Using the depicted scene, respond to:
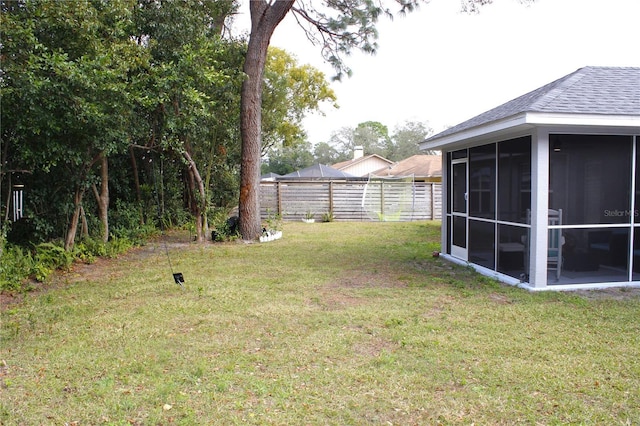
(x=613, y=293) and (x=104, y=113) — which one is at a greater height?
(x=104, y=113)

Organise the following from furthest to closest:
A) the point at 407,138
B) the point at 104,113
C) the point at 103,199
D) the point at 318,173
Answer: the point at 407,138 → the point at 318,173 → the point at 103,199 → the point at 104,113

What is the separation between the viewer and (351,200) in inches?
663

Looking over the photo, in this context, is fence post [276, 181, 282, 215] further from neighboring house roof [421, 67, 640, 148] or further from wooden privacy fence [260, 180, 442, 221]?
neighboring house roof [421, 67, 640, 148]

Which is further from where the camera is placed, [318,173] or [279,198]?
[318,173]

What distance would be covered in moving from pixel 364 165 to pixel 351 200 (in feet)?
75.4

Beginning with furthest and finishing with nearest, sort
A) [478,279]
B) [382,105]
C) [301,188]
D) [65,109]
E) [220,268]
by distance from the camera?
[382,105]
[301,188]
[220,268]
[478,279]
[65,109]

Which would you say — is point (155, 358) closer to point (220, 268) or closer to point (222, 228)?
point (220, 268)

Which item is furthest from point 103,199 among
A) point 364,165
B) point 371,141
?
Answer: point 371,141

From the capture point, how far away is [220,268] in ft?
25.3

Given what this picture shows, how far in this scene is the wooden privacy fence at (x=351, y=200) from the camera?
653 inches

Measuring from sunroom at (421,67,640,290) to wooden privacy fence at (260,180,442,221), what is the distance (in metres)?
9.98

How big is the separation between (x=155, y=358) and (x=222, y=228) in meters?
7.94

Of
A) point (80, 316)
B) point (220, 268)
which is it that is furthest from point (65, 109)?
point (220, 268)

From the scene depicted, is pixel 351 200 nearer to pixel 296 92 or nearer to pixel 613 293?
pixel 296 92
